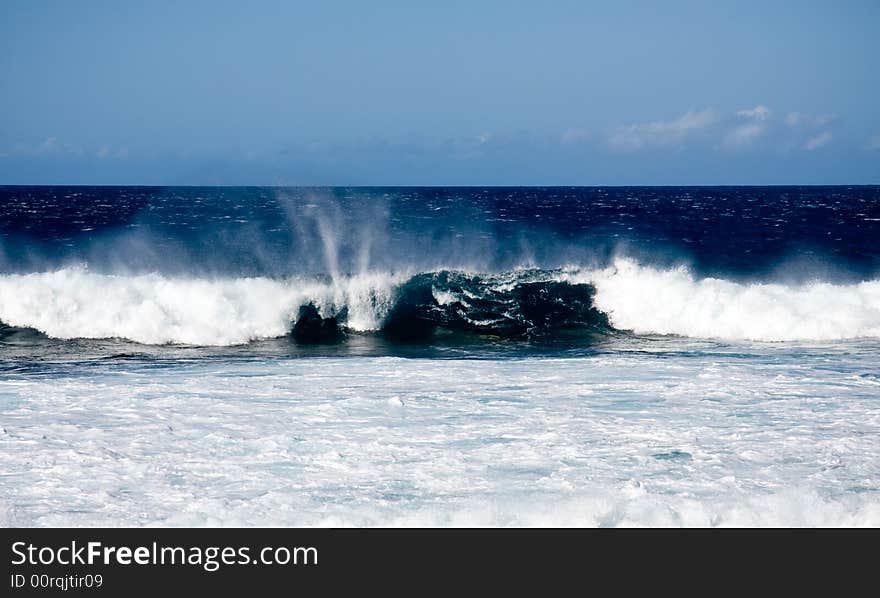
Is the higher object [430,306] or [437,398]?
[430,306]

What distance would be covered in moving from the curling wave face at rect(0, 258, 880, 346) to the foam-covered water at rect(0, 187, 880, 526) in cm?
5

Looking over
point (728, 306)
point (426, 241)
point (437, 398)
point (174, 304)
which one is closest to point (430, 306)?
point (174, 304)

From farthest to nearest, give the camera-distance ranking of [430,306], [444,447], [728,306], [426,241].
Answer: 1. [426,241]
2. [430,306]
3. [728,306]
4. [444,447]

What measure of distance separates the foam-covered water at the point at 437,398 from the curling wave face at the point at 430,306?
0.18 ft

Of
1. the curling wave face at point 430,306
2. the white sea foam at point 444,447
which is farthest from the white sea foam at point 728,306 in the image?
the white sea foam at point 444,447

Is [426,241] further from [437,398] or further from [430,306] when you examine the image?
[437,398]

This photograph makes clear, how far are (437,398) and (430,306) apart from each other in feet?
26.2

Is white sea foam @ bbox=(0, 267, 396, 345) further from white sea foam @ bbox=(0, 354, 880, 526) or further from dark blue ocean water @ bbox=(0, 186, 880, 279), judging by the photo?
white sea foam @ bbox=(0, 354, 880, 526)

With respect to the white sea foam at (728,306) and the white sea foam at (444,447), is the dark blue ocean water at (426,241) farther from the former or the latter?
the white sea foam at (444,447)

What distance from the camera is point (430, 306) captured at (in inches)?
704

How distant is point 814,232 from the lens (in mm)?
39594

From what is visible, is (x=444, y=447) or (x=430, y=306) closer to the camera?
(x=444, y=447)
